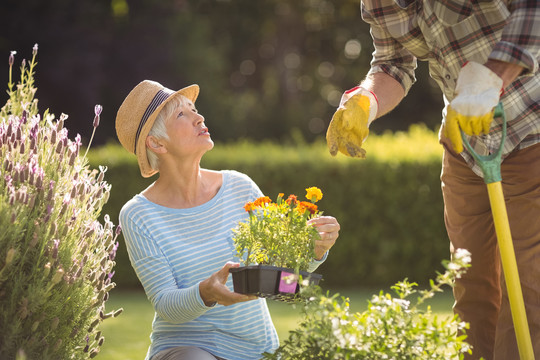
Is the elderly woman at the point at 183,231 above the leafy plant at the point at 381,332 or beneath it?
above

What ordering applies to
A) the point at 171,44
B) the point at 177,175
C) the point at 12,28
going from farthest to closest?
the point at 171,44 < the point at 12,28 < the point at 177,175

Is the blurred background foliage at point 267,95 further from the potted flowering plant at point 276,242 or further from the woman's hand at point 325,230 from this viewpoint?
the potted flowering plant at point 276,242

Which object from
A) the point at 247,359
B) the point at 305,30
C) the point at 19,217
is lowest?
the point at 247,359

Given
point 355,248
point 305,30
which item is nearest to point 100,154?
point 355,248

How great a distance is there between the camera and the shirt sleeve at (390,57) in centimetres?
292

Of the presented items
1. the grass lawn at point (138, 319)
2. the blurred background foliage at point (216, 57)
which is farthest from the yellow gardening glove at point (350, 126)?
the blurred background foliage at point (216, 57)

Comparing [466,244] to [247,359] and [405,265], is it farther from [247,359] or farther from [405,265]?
[405,265]

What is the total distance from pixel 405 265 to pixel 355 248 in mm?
547

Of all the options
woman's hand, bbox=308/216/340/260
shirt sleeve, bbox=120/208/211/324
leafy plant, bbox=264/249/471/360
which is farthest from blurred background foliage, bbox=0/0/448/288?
leafy plant, bbox=264/249/471/360

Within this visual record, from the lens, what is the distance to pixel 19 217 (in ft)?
7.61

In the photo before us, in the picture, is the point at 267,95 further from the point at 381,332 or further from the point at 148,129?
the point at 381,332

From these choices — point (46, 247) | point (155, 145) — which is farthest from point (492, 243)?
point (46, 247)

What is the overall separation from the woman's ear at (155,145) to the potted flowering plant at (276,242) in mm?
784

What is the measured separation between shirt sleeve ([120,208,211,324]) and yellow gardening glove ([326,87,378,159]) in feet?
2.31
